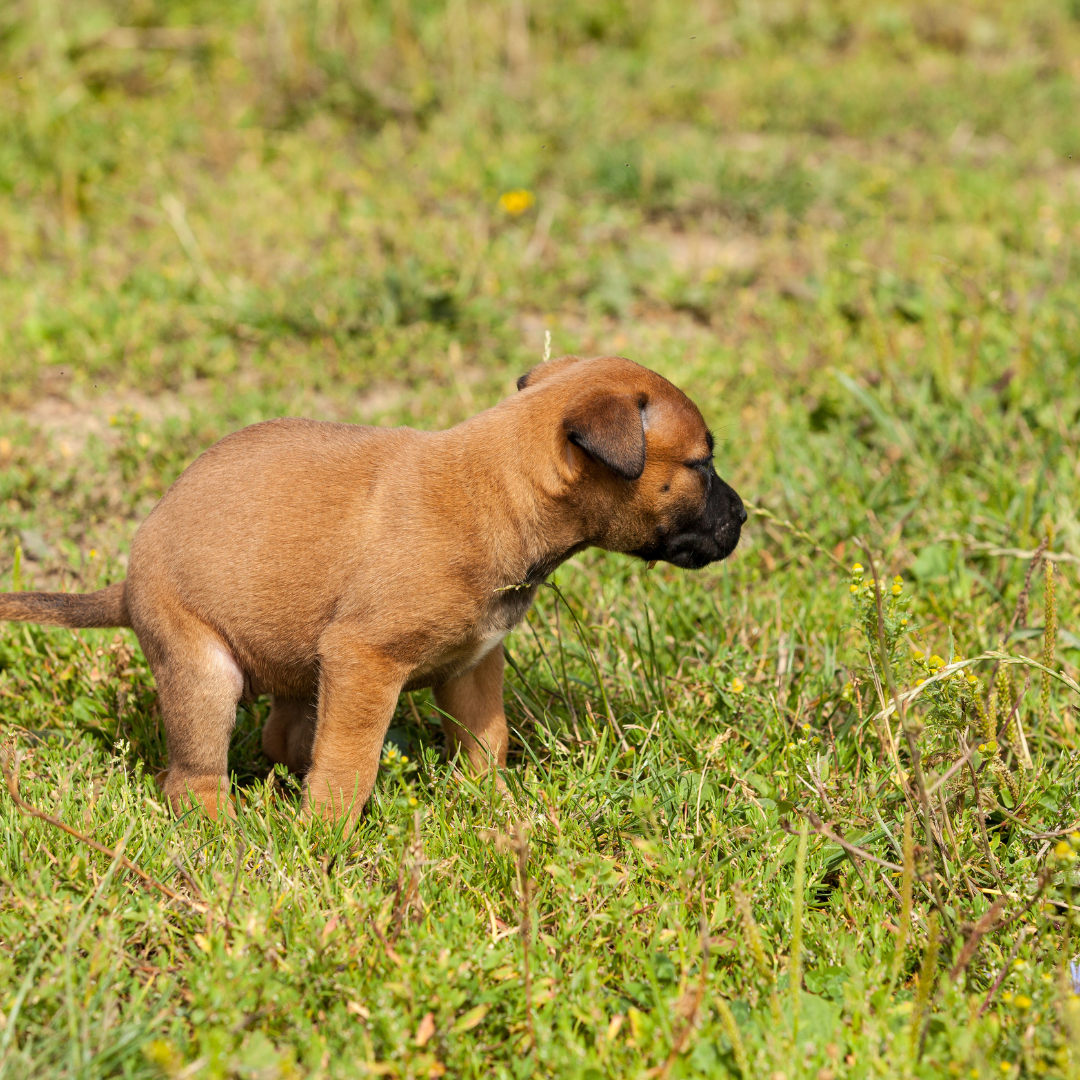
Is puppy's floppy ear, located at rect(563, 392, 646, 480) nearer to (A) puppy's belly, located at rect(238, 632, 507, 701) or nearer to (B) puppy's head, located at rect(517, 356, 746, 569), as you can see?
(B) puppy's head, located at rect(517, 356, 746, 569)

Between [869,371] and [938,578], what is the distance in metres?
1.65

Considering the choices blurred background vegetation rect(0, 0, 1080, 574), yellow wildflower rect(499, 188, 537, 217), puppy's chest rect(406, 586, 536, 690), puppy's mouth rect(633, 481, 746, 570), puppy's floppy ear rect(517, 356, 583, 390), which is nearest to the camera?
puppy's chest rect(406, 586, 536, 690)

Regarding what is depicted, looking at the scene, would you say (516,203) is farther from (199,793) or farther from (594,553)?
(199,793)

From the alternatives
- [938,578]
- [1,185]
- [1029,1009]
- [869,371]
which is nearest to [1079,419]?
[869,371]

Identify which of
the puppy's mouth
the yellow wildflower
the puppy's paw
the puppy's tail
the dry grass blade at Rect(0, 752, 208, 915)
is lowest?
the puppy's paw

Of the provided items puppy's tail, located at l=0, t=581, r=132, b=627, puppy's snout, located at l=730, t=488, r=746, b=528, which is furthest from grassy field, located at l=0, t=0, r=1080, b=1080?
puppy's snout, located at l=730, t=488, r=746, b=528

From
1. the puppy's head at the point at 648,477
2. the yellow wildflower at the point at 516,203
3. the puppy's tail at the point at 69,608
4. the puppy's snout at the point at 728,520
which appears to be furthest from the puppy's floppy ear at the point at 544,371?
the yellow wildflower at the point at 516,203

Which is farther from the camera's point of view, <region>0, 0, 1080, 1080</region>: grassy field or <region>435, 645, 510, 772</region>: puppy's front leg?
<region>435, 645, 510, 772</region>: puppy's front leg

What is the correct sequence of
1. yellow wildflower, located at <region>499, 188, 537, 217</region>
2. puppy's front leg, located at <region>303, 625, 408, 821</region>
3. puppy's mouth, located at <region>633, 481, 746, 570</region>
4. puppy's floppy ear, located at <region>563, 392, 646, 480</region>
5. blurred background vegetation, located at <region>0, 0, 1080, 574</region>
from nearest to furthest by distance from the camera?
puppy's floppy ear, located at <region>563, 392, 646, 480</region>
puppy's front leg, located at <region>303, 625, 408, 821</region>
puppy's mouth, located at <region>633, 481, 746, 570</region>
blurred background vegetation, located at <region>0, 0, 1080, 574</region>
yellow wildflower, located at <region>499, 188, 537, 217</region>

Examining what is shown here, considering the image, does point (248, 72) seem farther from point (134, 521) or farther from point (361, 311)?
point (134, 521)

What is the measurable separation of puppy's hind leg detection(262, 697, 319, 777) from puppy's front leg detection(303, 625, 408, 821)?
0.54 metres

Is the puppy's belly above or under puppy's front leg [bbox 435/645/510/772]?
above

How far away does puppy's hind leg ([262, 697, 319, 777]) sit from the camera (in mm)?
3820

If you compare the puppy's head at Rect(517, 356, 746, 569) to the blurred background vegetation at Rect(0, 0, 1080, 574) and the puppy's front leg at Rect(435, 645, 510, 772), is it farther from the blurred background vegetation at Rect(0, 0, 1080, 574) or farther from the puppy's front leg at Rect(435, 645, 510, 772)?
the blurred background vegetation at Rect(0, 0, 1080, 574)
